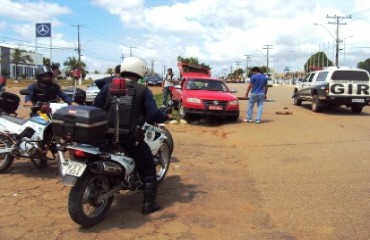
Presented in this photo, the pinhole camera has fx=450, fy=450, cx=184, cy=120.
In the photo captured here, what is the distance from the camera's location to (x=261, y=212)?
5.35m

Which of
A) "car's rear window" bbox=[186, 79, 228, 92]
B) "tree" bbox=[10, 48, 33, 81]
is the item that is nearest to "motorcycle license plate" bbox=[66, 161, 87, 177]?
"car's rear window" bbox=[186, 79, 228, 92]

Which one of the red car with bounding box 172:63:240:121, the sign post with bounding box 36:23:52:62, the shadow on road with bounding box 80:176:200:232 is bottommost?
the shadow on road with bounding box 80:176:200:232

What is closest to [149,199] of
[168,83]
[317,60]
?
[168,83]

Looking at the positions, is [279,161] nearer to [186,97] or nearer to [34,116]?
[34,116]

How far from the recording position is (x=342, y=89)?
16.8 m

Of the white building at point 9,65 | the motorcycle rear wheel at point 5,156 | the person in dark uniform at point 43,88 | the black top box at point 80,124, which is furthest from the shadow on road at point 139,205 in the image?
the white building at point 9,65

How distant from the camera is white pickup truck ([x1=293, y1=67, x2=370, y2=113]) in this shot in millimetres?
16734

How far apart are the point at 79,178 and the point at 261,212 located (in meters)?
2.18

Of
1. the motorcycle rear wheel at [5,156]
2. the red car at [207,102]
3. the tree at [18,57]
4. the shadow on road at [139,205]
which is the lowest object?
the shadow on road at [139,205]

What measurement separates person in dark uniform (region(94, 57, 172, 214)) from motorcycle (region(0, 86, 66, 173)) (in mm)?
1742

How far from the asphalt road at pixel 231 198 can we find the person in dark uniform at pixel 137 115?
366 millimetres

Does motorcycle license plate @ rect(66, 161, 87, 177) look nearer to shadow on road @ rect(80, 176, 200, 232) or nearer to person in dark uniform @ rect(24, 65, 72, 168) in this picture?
shadow on road @ rect(80, 176, 200, 232)

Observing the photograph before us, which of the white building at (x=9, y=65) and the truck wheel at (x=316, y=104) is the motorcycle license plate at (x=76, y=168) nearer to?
the truck wheel at (x=316, y=104)

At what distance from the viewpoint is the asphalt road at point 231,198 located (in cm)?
475
